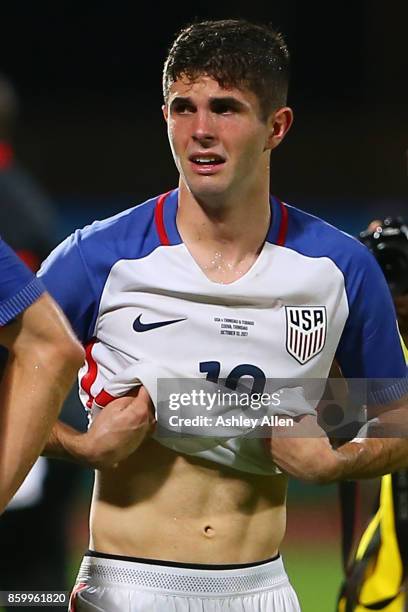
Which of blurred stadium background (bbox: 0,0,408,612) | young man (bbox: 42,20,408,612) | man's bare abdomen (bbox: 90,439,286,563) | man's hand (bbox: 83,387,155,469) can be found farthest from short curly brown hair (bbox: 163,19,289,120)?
blurred stadium background (bbox: 0,0,408,612)

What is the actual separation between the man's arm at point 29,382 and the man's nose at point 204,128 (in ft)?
2.78

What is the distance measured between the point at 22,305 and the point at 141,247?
898 millimetres

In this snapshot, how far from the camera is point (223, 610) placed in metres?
3.01

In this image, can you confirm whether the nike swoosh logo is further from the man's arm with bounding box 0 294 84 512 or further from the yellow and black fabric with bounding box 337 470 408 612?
the yellow and black fabric with bounding box 337 470 408 612

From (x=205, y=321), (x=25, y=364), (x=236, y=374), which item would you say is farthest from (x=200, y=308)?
(x=25, y=364)

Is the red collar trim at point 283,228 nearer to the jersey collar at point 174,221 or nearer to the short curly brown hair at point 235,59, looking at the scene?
the jersey collar at point 174,221

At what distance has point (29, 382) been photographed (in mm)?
2223

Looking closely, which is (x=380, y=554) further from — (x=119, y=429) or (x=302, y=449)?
(x=119, y=429)

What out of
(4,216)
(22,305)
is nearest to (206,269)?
(22,305)

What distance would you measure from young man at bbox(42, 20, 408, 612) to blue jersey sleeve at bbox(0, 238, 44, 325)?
0.73 m

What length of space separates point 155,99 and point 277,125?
5818 mm

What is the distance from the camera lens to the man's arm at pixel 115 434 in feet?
9.49

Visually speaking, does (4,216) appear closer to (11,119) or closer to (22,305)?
(11,119)

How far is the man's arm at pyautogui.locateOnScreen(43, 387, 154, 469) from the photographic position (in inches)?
114
